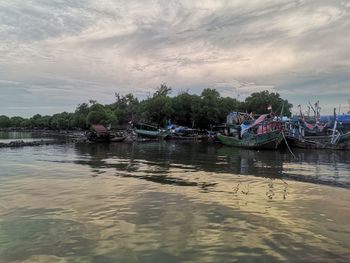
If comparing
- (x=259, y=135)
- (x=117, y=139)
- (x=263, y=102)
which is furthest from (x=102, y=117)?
(x=259, y=135)

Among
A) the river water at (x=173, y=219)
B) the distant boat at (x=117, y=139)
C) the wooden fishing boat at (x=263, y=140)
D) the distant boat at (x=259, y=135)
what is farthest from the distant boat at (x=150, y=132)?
the river water at (x=173, y=219)

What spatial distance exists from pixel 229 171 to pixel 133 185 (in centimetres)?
816

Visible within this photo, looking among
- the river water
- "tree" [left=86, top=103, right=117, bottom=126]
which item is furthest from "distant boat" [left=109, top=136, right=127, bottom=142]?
the river water

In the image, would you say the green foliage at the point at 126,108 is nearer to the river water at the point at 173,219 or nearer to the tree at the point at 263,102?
the tree at the point at 263,102

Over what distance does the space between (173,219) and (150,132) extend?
204 ft

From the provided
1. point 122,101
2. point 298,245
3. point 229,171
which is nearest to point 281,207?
point 298,245

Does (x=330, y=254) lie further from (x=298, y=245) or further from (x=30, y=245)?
(x=30, y=245)

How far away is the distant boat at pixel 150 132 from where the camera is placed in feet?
234

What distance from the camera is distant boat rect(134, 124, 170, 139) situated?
7147cm

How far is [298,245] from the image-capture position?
9.06 meters

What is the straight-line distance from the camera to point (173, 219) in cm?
1146

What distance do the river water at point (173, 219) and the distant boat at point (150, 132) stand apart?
168 feet

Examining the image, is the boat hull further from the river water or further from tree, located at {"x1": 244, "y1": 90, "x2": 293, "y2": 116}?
the river water

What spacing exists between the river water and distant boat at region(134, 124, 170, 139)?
51.2 m
